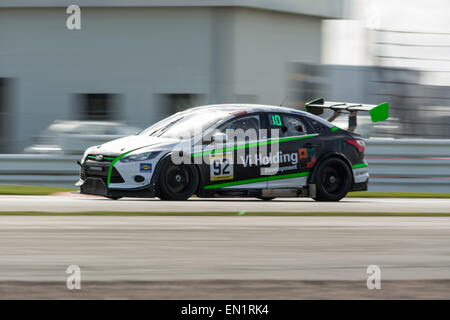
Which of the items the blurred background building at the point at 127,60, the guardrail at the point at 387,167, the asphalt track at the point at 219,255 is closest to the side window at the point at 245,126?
the asphalt track at the point at 219,255

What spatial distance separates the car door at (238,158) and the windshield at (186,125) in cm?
24

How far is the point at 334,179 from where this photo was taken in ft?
42.7

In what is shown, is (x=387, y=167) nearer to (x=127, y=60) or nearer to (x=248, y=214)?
(x=248, y=214)

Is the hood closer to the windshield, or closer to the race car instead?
the race car

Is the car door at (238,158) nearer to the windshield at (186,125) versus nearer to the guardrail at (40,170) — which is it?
the windshield at (186,125)

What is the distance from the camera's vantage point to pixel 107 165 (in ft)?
38.2

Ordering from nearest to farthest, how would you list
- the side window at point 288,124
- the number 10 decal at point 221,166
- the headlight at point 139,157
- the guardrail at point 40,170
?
the headlight at point 139,157
the number 10 decal at point 221,166
the side window at point 288,124
the guardrail at point 40,170

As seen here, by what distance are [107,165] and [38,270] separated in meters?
5.24

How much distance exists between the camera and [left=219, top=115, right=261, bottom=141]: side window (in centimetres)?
1227

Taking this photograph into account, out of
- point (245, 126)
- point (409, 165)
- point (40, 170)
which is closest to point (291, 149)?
point (245, 126)

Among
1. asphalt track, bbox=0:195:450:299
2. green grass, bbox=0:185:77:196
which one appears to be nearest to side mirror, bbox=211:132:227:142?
asphalt track, bbox=0:195:450:299

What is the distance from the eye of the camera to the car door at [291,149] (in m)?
12.5

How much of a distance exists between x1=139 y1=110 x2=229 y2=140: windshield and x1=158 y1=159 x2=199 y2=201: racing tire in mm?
525

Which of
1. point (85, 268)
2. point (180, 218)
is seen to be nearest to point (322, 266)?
point (85, 268)
